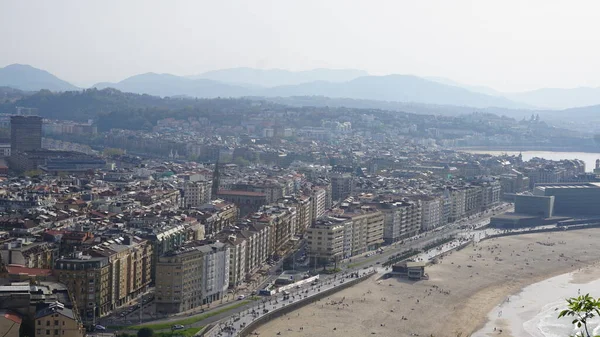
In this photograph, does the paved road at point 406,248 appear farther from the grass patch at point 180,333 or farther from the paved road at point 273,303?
the grass patch at point 180,333

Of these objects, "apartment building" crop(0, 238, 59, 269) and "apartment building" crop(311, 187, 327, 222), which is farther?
"apartment building" crop(311, 187, 327, 222)

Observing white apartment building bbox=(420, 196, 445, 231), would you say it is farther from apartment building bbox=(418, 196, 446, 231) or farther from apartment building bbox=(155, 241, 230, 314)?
apartment building bbox=(155, 241, 230, 314)

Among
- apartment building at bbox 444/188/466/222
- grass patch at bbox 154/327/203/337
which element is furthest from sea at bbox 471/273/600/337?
apartment building at bbox 444/188/466/222

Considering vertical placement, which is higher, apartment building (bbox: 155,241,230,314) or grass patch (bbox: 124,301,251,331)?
apartment building (bbox: 155,241,230,314)

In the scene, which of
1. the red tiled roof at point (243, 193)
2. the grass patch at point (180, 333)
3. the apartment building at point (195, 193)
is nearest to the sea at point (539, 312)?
the grass patch at point (180, 333)

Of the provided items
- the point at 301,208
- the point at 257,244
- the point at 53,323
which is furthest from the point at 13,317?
the point at 301,208

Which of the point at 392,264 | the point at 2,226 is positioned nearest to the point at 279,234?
the point at 392,264

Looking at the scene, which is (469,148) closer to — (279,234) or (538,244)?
(538,244)
